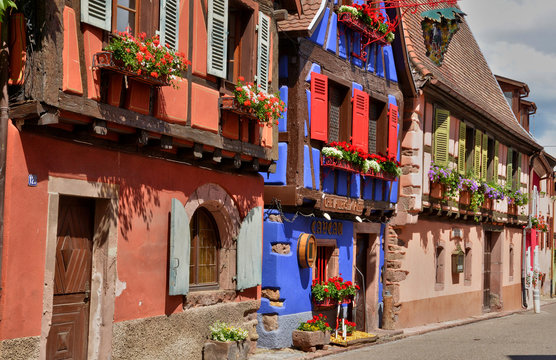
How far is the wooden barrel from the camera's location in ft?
43.2

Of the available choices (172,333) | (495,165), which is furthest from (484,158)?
(172,333)

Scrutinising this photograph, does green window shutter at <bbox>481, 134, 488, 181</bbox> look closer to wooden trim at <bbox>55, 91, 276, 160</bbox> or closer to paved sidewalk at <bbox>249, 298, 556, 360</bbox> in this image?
paved sidewalk at <bbox>249, 298, 556, 360</bbox>

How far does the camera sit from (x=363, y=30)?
1491 cm

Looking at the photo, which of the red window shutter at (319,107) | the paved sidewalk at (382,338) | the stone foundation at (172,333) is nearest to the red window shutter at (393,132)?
the red window shutter at (319,107)

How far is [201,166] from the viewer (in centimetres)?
1064

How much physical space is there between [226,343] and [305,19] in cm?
553

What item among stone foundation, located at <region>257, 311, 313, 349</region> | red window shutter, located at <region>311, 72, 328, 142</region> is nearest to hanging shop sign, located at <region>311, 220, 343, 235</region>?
red window shutter, located at <region>311, 72, 328, 142</region>

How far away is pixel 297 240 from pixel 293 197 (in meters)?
0.92

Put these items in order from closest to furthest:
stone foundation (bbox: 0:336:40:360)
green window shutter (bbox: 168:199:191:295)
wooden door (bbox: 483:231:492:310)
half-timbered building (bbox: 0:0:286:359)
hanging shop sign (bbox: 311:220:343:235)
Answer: stone foundation (bbox: 0:336:40:360)
half-timbered building (bbox: 0:0:286:359)
green window shutter (bbox: 168:199:191:295)
hanging shop sign (bbox: 311:220:343:235)
wooden door (bbox: 483:231:492:310)

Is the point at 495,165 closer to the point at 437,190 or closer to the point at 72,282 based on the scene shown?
the point at 437,190

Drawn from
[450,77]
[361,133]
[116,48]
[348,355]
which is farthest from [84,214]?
[450,77]

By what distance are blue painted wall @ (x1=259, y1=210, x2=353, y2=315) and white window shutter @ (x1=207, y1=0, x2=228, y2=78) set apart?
337 centimetres

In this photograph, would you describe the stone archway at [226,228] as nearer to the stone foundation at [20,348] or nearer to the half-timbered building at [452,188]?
the stone foundation at [20,348]

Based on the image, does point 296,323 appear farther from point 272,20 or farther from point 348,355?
point 272,20
